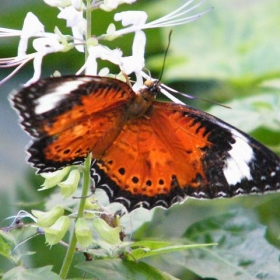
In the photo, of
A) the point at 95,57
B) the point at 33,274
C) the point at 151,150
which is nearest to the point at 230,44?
the point at 151,150

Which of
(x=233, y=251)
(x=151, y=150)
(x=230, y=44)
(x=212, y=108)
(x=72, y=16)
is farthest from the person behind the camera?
(x=230, y=44)

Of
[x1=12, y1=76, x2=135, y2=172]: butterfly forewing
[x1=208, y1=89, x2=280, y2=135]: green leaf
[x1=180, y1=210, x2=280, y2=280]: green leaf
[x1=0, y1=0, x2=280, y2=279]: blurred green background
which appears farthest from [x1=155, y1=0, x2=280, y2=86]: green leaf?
[x1=12, y1=76, x2=135, y2=172]: butterfly forewing

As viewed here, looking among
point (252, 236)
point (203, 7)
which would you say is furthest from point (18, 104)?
point (203, 7)

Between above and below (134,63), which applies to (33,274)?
below

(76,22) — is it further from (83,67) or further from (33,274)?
(33,274)

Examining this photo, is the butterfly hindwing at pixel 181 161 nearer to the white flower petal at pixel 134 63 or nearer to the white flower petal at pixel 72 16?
the white flower petal at pixel 134 63

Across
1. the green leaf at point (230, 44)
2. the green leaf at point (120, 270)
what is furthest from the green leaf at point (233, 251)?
the green leaf at point (230, 44)

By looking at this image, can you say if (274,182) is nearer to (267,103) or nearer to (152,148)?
(152,148)
